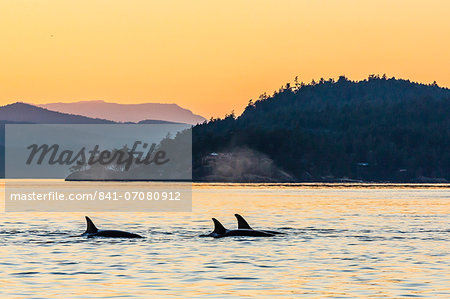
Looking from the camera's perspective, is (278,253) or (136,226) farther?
(136,226)

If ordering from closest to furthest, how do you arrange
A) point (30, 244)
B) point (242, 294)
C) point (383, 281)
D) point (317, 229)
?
point (242, 294) < point (383, 281) < point (30, 244) < point (317, 229)

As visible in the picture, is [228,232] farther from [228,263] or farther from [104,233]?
[228,263]

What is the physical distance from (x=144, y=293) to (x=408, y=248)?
837 inches

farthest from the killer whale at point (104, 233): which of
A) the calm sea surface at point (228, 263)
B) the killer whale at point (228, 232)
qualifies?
the killer whale at point (228, 232)

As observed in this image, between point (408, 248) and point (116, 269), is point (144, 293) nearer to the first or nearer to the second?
point (116, 269)

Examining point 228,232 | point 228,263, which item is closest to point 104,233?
point 228,232

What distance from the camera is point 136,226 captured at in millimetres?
76438

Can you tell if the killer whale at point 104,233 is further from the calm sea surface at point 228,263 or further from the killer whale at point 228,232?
the killer whale at point 228,232

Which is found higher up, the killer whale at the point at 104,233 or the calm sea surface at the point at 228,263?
the killer whale at the point at 104,233

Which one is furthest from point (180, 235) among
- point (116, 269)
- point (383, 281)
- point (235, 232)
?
point (383, 281)

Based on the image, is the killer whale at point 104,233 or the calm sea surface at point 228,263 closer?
the calm sea surface at point 228,263

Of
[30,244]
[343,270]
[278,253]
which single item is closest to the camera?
[343,270]

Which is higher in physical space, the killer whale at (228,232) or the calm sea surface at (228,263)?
the killer whale at (228,232)

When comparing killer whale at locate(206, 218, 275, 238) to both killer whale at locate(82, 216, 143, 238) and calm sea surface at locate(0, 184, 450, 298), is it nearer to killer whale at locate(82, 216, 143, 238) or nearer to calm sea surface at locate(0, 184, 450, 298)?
calm sea surface at locate(0, 184, 450, 298)
